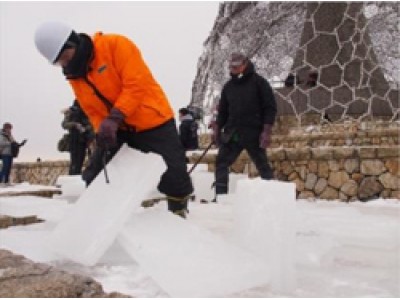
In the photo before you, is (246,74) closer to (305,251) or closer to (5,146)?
(305,251)

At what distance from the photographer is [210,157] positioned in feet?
25.4

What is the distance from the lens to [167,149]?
9.46ft

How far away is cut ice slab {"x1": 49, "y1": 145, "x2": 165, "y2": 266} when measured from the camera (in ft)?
7.29

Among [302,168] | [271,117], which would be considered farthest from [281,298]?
[302,168]

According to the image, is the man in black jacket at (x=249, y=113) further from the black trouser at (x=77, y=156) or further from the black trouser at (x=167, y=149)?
the black trouser at (x=77, y=156)

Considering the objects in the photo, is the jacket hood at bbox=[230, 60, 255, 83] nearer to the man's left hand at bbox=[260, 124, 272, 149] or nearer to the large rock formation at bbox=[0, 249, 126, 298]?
the man's left hand at bbox=[260, 124, 272, 149]

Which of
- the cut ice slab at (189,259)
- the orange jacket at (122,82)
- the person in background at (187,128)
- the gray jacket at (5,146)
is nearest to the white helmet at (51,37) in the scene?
the orange jacket at (122,82)

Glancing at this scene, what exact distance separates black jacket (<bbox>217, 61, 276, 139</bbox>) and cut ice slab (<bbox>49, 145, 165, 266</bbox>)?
2.34 meters

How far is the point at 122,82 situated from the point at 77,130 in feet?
13.9

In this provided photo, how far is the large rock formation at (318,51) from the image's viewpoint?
1206 cm

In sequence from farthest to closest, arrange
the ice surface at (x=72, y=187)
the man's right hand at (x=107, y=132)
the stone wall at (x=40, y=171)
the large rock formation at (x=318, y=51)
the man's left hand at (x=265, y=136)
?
the stone wall at (x=40, y=171) → the large rock formation at (x=318, y=51) → the ice surface at (x=72, y=187) → the man's left hand at (x=265, y=136) → the man's right hand at (x=107, y=132)

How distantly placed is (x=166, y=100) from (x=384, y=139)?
18.3 feet

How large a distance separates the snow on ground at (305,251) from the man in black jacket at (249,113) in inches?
25.6

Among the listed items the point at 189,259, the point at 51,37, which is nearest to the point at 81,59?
the point at 51,37
